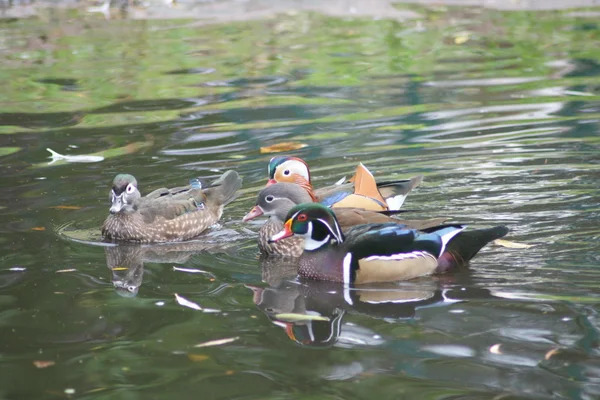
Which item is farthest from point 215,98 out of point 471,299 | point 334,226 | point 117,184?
point 471,299

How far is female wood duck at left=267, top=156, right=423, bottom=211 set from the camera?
25.3 ft

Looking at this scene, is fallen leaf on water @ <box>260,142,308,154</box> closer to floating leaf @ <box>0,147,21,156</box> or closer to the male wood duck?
the male wood duck

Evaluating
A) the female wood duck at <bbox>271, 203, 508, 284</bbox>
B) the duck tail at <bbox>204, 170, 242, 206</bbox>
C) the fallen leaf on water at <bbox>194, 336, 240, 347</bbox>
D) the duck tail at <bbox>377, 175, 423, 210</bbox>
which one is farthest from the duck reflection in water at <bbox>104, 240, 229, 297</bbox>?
the duck tail at <bbox>377, 175, 423, 210</bbox>

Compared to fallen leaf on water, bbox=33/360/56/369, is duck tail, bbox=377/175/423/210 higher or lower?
lower

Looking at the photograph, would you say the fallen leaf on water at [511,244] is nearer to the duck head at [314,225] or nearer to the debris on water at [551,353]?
the duck head at [314,225]

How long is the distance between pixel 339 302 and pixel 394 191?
7.05 feet

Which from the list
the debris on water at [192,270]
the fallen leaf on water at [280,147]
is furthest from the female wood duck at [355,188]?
the fallen leaf on water at [280,147]

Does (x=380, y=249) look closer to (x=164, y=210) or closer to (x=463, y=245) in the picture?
(x=463, y=245)

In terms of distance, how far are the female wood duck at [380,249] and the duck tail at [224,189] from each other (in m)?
1.74

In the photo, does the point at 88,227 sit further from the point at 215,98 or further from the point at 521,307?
the point at 215,98

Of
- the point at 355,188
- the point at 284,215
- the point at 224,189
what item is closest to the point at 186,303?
the point at 284,215

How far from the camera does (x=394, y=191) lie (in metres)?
8.00

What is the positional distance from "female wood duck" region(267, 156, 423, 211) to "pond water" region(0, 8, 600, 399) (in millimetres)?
200

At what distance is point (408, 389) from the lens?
460 centimetres
